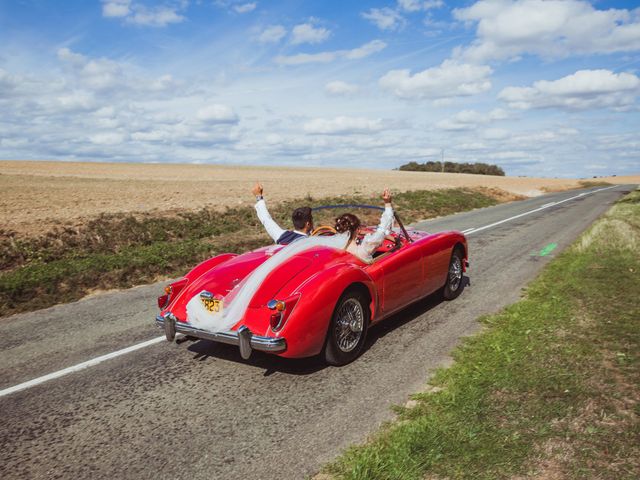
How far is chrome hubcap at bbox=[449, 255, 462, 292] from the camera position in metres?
6.87

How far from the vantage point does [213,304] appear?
4.65 m

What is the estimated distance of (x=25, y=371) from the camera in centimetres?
476

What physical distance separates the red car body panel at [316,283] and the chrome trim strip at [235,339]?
0.20 feet

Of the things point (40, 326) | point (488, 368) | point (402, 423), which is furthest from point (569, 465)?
point (40, 326)

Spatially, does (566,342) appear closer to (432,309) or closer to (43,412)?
(432,309)

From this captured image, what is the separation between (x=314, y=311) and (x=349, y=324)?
0.63 meters

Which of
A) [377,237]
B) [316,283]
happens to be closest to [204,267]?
[316,283]

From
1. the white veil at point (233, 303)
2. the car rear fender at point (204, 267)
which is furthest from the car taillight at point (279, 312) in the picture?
the car rear fender at point (204, 267)

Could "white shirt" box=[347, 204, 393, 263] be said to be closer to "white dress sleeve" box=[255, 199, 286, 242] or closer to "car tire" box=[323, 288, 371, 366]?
"car tire" box=[323, 288, 371, 366]

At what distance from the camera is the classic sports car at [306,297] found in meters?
4.19

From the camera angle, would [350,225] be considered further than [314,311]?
Yes

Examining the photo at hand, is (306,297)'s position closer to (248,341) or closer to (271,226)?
(248,341)

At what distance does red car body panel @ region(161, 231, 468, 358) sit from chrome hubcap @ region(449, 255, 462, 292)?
0.46m

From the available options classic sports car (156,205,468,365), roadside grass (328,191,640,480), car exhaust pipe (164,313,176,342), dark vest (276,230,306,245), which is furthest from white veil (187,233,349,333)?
roadside grass (328,191,640,480)
